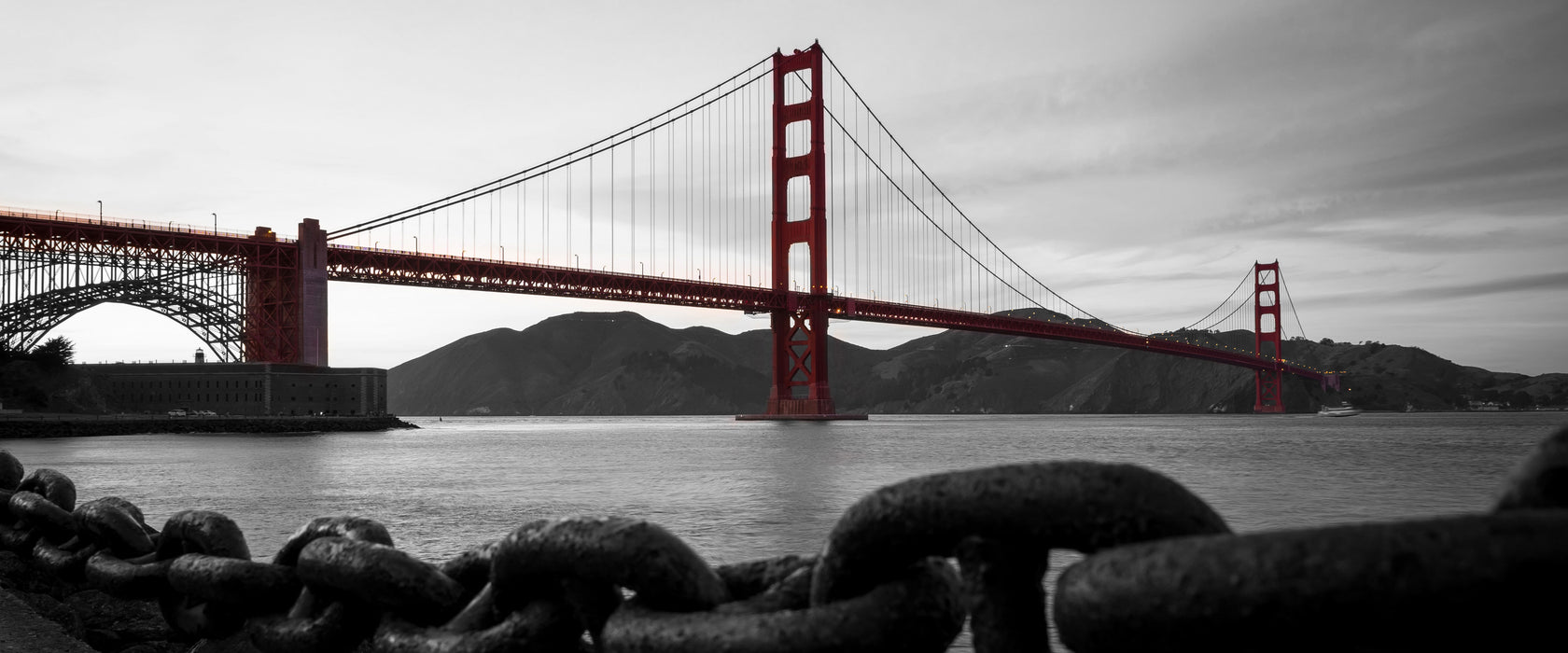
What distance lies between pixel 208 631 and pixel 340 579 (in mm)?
523

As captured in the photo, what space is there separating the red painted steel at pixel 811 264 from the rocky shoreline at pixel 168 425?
19799 mm

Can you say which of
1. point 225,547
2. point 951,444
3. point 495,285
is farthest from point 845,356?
point 225,547

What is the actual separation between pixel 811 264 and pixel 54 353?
3379 cm

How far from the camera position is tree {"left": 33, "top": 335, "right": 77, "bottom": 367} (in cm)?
4522

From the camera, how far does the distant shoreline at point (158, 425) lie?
1373 inches

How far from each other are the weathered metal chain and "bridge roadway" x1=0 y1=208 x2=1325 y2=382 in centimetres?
4561

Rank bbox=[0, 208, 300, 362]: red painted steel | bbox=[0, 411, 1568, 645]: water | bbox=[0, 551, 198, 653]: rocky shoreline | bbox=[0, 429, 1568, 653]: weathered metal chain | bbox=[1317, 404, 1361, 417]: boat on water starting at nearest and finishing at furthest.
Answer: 1. bbox=[0, 429, 1568, 653]: weathered metal chain
2. bbox=[0, 551, 198, 653]: rocky shoreline
3. bbox=[0, 411, 1568, 645]: water
4. bbox=[0, 208, 300, 362]: red painted steel
5. bbox=[1317, 404, 1361, 417]: boat on water

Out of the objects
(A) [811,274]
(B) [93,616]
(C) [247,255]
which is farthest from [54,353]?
(B) [93,616]

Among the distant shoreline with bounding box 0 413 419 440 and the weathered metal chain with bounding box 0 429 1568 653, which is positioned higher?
→ the weathered metal chain with bounding box 0 429 1568 653

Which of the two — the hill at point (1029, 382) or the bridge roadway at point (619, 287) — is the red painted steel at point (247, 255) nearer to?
the bridge roadway at point (619, 287)

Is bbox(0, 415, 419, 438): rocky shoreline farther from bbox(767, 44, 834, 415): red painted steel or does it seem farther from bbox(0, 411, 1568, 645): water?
bbox(767, 44, 834, 415): red painted steel

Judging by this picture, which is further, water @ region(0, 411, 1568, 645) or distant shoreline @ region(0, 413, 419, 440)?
distant shoreline @ region(0, 413, 419, 440)

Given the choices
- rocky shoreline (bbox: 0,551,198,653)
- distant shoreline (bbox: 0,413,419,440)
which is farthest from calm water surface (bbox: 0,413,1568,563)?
distant shoreline (bbox: 0,413,419,440)

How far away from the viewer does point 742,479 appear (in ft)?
50.4
